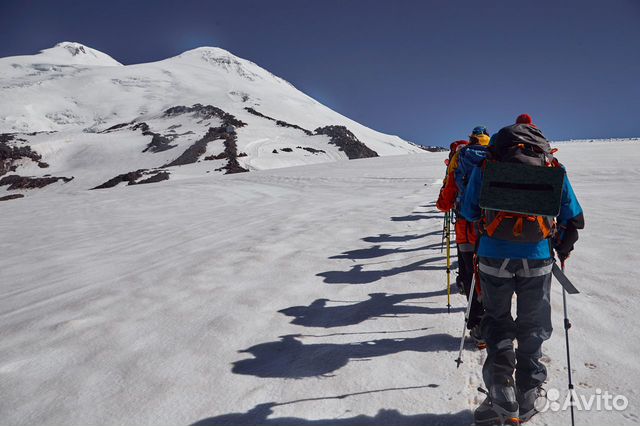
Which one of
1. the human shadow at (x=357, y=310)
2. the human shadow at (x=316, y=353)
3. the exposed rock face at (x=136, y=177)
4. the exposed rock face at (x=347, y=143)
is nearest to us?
the human shadow at (x=316, y=353)

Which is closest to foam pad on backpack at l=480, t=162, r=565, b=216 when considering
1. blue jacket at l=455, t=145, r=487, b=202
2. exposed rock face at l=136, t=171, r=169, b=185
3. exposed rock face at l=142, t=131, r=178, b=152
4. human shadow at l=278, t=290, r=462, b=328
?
blue jacket at l=455, t=145, r=487, b=202

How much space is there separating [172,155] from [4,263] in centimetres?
4404

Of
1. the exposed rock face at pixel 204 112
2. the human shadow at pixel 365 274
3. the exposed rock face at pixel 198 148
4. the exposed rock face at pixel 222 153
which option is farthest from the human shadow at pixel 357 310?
the exposed rock face at pixel 204 112

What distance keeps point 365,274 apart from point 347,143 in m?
53.9

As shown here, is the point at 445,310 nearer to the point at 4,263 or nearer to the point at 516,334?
the point at 516,334

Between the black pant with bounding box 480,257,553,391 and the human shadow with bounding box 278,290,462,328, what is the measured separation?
74.3 inches

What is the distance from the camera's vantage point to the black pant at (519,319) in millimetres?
2701

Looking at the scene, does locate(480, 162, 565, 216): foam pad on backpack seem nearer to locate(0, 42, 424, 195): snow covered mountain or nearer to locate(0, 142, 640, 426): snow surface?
locate(0, 142, 640, 426): snow surface

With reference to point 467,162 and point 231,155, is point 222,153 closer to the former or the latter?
point 231,155

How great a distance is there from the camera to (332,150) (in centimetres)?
5647

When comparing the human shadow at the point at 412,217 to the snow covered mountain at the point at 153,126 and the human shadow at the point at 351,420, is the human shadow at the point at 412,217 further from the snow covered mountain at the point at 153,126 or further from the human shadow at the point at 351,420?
the snow covered mountain at the point at 153,126

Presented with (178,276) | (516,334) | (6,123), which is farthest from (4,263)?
(6,123)

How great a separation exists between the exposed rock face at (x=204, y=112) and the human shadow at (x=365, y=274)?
213ft

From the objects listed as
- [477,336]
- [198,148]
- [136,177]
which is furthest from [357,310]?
[198,148]
